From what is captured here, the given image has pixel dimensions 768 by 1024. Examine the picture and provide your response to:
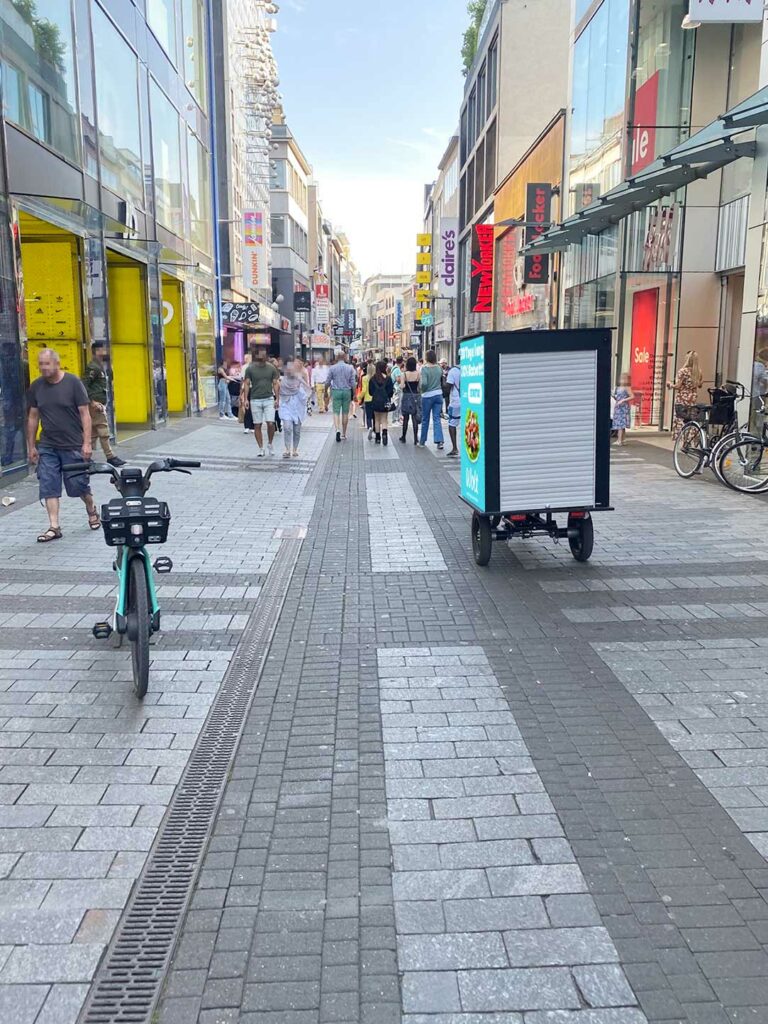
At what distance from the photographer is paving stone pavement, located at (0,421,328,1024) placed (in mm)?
2740

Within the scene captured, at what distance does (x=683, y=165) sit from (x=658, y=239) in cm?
569

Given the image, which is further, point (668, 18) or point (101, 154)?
point (668, 18)

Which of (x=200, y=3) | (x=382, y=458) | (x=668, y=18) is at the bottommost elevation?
(x=382, y=458)

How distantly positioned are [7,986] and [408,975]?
3.79 feet

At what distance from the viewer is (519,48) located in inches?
1316

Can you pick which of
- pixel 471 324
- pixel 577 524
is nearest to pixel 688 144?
pixel 577 524

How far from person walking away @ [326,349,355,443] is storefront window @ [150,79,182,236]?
221 inches

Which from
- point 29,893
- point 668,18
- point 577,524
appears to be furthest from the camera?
point 668,18

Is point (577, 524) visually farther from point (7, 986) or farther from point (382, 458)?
point (382, 458)

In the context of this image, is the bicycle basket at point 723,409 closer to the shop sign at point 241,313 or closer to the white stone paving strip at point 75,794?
the white stone paving strip at point 75,794

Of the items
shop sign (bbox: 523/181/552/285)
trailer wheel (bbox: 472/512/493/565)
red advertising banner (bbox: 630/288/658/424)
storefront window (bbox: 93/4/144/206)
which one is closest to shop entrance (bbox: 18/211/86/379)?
storefront window (bbox: 93/4/144/206)

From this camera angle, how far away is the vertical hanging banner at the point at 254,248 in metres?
37.9

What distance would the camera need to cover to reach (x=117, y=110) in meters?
15.8

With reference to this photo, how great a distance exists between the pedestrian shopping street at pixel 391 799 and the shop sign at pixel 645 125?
12.8 m
